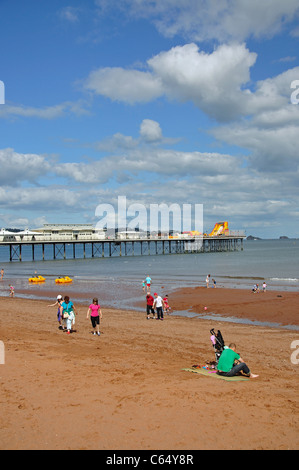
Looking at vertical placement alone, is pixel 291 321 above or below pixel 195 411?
below

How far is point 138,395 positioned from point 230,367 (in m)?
2.19

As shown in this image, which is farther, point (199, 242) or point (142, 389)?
point (199, 242)

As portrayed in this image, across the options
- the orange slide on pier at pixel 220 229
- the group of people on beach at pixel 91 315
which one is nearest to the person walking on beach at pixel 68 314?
the group of people on beach at pixel 91 315

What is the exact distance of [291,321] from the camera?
1603 cm

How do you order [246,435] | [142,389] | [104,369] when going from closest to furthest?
[246,435]
[142,389]
[104,369]

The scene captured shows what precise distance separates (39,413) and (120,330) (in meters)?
7.40

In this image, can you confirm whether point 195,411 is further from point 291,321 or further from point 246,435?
point 291,321

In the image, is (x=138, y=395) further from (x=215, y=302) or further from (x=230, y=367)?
(x=215, y=302)

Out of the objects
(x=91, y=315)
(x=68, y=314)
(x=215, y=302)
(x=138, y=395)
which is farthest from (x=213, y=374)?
(x=215, y=302)

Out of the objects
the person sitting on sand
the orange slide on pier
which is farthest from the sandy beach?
the orange slide on pier

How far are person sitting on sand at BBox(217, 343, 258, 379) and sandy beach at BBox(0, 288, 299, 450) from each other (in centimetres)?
28

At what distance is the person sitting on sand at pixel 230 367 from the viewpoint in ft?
24.6
